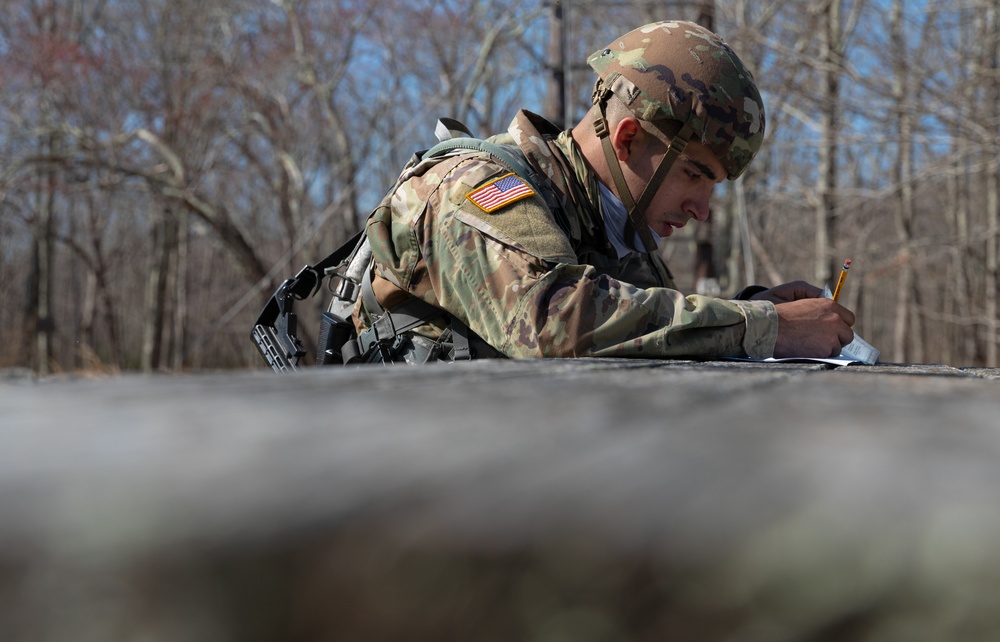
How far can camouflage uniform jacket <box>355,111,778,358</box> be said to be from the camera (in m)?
1.68

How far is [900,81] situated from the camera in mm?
7016

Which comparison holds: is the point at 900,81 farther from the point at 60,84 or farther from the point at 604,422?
the point at 60,84

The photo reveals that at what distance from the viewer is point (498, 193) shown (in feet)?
5.92

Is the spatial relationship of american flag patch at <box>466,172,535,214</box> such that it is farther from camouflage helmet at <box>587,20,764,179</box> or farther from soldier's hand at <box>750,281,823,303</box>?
soldier's hand at <box>750,281,823,303</box>

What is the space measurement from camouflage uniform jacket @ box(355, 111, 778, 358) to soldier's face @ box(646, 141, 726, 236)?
519 mm

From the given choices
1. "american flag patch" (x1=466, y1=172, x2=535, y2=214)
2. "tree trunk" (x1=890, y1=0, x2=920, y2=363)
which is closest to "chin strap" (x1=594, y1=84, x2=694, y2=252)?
"american flag patch" (x1=466, y1=172, x2=535, y2=214)

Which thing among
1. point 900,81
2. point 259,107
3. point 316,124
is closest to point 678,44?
point 900,81

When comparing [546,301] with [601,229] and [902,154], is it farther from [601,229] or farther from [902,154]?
[902,154]

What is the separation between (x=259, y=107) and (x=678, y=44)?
945 centimetres

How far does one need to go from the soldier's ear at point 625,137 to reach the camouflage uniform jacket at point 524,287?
43 cm

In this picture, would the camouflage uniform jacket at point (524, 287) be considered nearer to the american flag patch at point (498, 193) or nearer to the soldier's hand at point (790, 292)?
the american flag patch at point (498, 193)

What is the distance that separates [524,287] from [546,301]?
5 cm

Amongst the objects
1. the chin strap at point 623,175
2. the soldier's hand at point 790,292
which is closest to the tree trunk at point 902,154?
the soldier's hand at point 790,292

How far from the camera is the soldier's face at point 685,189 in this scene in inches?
88.3
